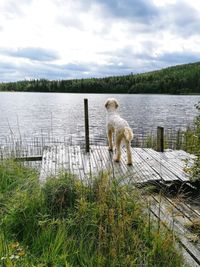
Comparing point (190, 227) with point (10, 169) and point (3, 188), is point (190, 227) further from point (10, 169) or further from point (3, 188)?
point (10, 169)

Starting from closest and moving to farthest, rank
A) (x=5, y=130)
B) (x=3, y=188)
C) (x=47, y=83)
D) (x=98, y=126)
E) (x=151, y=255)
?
(x=151, y=255) < (x=3, y=188) < (x=5, y=130) < (x=98, y=126) < (x=47, y=83)

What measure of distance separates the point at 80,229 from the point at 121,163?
155 inches

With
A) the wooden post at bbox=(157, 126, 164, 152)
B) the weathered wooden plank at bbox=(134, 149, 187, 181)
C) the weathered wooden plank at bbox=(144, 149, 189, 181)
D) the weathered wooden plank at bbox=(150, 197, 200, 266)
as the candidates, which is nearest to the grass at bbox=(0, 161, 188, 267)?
the weathered wooden plank at bbox=(150, 197, 200, 266)

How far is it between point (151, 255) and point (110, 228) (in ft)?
1.82

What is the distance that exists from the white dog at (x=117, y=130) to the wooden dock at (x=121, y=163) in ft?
1.01

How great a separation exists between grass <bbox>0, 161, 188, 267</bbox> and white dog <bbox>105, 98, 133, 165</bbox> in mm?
2666

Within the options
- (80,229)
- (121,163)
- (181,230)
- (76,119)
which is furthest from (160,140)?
(76,119)

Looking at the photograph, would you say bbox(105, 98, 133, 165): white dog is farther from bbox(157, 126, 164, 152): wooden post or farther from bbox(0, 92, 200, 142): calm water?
bbox(0, 92, 200, 142): calm water

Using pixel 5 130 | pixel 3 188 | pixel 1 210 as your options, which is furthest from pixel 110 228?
pixel 5 130

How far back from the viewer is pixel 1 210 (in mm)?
Result: 4094

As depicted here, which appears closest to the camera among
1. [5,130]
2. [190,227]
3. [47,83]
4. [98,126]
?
[190,227]

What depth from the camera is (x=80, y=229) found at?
11.7 ft

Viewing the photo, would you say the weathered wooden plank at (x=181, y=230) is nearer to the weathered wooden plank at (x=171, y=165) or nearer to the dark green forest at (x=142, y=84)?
the weathered wooden plank at (x=171, y=165)

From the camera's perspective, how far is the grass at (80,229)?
300 centimetres
